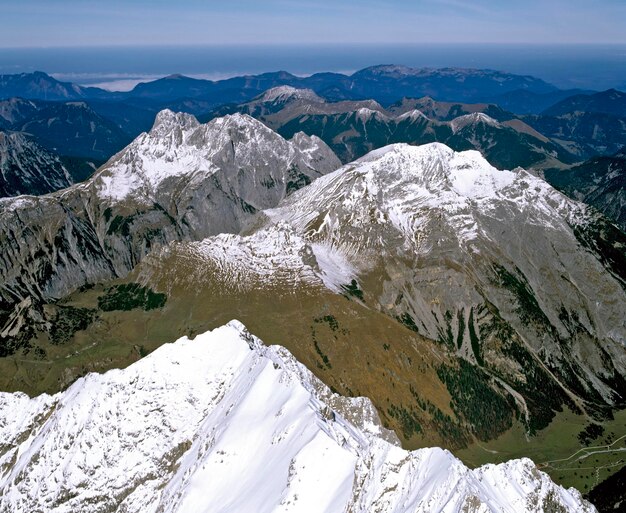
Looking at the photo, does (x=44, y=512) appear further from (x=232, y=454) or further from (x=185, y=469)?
(x=232, y=454)

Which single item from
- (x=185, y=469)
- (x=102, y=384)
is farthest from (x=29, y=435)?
(x=185, y=469)

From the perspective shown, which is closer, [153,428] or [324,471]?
[324,471]

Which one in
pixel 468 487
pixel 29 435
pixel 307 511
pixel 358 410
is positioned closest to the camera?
pixel 468 487

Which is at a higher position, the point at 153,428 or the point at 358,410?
the point at 153,428

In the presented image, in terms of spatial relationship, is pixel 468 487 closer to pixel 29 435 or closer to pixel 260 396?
pixel 260 396

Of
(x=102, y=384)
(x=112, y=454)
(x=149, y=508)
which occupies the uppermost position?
(x=102, y=384)

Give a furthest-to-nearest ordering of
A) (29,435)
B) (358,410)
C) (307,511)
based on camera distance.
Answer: (358,410), (29,435), (307,511)

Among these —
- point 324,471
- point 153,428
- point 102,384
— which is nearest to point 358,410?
point 324,471
